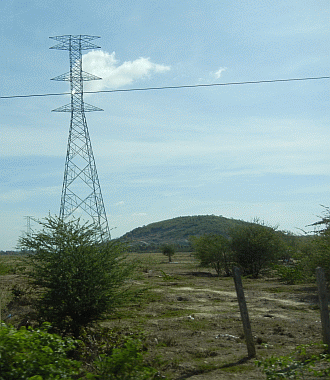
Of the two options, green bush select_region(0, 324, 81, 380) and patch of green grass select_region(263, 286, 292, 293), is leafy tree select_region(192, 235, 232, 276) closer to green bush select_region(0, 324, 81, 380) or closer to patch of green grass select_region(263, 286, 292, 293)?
patch of green grass select_region(263, 286, 292, 293)

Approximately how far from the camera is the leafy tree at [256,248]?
3117cm

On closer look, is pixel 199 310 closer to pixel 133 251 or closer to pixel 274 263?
pixel 133 251

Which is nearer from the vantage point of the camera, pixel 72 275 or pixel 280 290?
pixel 72 275

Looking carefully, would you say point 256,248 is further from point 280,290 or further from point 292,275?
point 280,290

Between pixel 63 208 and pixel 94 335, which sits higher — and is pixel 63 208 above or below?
above

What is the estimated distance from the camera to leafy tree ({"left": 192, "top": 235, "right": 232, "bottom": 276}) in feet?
107

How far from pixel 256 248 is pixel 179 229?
403 ft

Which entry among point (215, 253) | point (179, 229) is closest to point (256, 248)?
point (215, 253)

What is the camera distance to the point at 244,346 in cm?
987

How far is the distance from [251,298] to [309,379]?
474 inches

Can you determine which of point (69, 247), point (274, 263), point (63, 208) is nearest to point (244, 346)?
point (69, 247)

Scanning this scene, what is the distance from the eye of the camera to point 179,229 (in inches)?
6058

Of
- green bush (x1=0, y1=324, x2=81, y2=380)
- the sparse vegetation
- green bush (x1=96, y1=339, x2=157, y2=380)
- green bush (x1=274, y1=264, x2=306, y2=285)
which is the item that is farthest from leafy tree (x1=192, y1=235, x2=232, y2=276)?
green bush (x1=0, y1=324, x2=81, y2=380)

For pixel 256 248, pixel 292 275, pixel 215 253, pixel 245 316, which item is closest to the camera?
pixel 245 316
